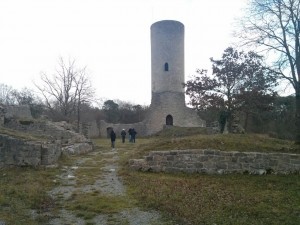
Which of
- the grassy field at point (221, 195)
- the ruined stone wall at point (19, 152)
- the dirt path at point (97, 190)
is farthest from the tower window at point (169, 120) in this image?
the ruined stone wall at point (19, 152)

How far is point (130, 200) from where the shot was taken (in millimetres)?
7641

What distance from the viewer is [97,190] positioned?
8555mm

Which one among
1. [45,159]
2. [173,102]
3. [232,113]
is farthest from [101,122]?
[45,159]

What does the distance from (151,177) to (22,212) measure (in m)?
4.55

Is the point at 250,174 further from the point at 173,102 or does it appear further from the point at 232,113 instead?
the point at 173,102

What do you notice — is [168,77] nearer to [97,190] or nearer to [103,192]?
[97,190]

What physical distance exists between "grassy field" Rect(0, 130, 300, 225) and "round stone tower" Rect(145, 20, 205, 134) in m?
24.0

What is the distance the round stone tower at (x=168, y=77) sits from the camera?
116 feet

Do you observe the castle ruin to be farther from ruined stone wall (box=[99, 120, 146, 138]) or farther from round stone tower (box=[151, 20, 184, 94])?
ruined stone wall (box=[99, 120, 146, 138])

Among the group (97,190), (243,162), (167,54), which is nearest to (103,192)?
(97,190)

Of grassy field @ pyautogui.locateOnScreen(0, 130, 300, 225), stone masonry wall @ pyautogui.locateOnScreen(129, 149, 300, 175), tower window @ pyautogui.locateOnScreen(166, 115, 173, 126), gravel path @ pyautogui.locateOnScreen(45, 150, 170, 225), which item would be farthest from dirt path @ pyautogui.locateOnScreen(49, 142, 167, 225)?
tower window @ pyautogui.locateOnScreen(166, 115, 173, 126)

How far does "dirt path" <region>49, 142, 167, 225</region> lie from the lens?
239 inches

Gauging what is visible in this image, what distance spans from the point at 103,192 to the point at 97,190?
27 cm

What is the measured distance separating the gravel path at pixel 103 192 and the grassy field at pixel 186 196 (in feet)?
0.84
